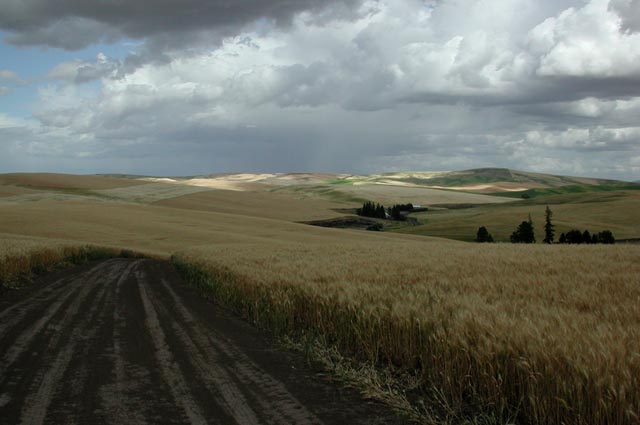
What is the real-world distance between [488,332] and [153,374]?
4.82 meters

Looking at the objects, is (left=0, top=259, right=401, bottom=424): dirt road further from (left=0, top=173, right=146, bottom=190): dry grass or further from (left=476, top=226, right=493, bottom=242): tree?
(left=0, top=173, right=146, bottom=190): dry grass

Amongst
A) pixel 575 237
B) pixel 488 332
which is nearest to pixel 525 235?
pixel 575 237

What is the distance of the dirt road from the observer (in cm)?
643

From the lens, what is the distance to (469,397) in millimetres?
7035

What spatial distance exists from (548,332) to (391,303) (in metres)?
3.41

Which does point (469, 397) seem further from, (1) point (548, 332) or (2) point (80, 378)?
(2) point (80, 378)

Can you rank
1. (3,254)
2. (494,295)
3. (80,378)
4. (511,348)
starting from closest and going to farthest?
1. (511,348)
2. (80,378)
3. (494,295)
4. (3,254)

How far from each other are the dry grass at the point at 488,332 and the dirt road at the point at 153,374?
3.46ft

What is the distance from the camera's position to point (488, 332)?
6.98 m

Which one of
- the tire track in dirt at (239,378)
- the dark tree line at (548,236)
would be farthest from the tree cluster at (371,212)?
the tire track in dirt at (239,378)

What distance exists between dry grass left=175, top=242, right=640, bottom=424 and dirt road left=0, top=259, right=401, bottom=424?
1.05 metres

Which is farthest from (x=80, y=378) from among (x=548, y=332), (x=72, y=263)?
(x=72, y=263)

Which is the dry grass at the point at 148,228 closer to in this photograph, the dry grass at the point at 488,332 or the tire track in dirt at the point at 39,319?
the tire track in dirt at the point at 39,319

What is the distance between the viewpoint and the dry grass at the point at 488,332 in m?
5.56
